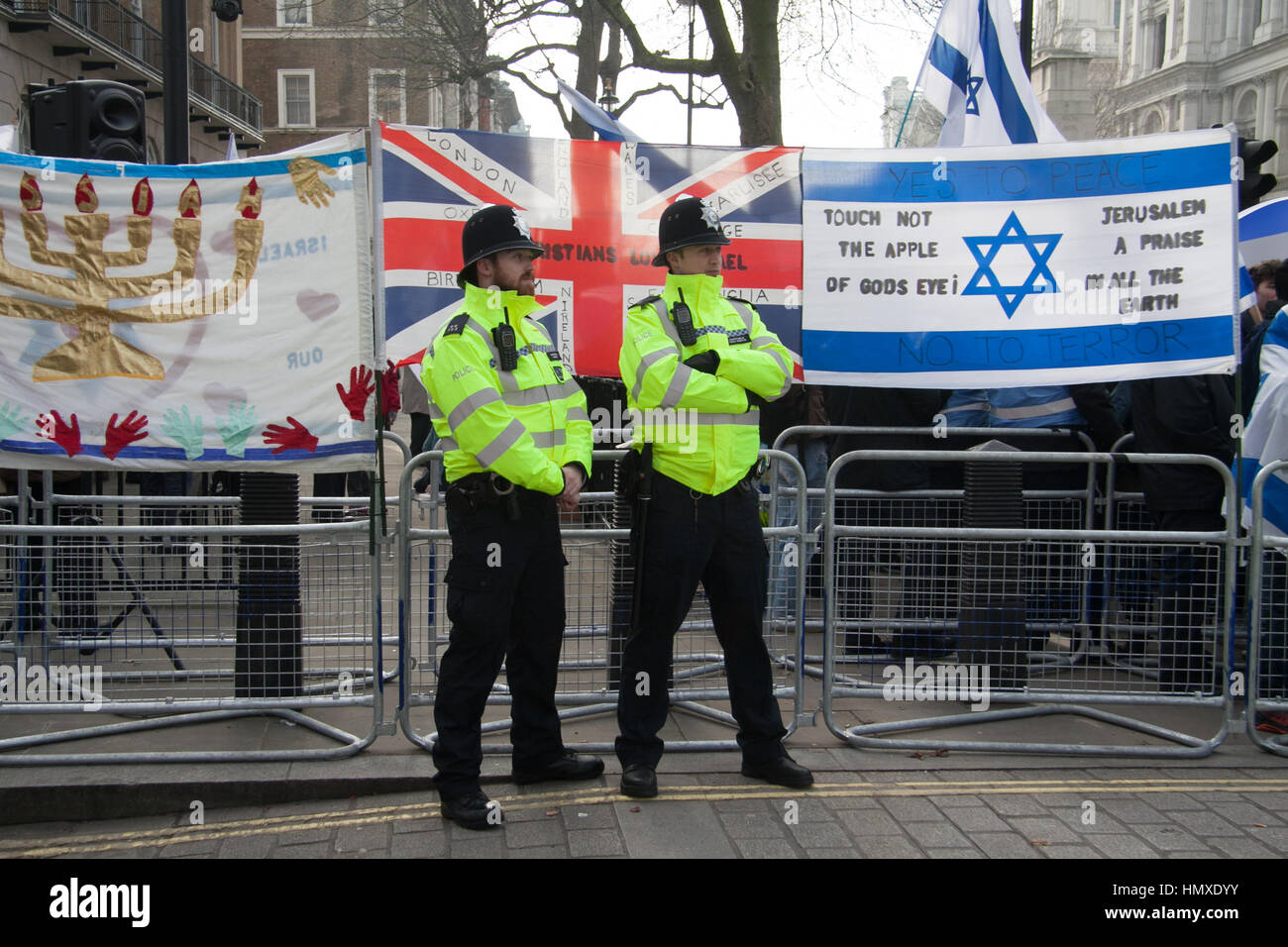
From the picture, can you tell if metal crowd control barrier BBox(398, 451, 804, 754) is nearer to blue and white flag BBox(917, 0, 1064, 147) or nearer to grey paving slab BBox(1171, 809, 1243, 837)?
grey paving slab BBox(1171, 809, 1243, 837)

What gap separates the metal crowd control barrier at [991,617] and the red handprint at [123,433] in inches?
124

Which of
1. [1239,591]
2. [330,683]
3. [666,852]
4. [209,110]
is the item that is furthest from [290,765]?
[209,110]

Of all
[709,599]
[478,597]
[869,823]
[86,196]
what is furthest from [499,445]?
[86,196]

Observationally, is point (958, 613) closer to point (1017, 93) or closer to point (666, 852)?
point (666, 852)

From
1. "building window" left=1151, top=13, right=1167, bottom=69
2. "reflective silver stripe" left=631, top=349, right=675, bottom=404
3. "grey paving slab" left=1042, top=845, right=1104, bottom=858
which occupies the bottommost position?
"grey paving slab" left=1042, top=845, right=1104, bottom=858

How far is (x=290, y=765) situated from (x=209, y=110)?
30.1 m

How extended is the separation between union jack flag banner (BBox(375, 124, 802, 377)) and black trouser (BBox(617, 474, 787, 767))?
5.31 ft

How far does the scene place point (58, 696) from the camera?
514 centimetres

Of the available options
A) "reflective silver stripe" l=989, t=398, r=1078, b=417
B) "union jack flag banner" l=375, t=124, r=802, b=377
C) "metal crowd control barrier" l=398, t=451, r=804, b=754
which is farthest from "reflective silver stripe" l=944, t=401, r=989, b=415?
"metal crowd control barrier" l=398, t=451, r=804, b=754

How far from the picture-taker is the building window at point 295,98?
49.3m

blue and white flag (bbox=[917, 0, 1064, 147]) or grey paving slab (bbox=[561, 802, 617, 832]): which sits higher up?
blue and white flag (bbox=[917, 0, 1064, 147])

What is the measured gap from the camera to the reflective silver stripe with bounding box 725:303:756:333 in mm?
4840

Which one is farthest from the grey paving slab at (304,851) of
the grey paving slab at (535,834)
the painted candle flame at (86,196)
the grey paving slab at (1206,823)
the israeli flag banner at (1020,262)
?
the israeli flag banner at (1020,262)

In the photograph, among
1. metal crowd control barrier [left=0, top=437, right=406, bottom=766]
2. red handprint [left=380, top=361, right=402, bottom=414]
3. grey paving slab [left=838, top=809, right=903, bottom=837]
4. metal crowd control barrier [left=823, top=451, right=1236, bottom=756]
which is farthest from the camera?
red handprint [left=380, top=361, right=402, bottom=414]
